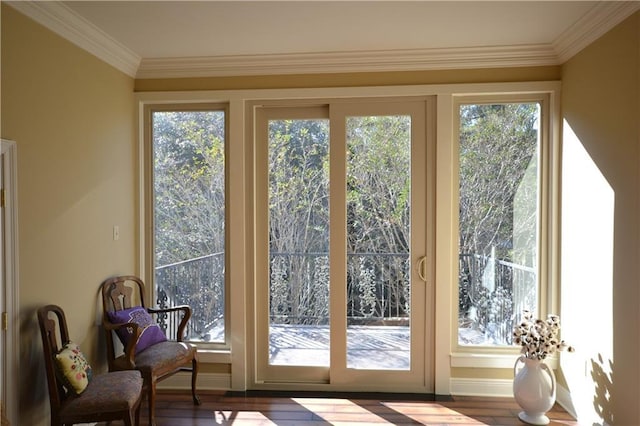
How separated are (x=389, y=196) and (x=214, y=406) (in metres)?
2.11

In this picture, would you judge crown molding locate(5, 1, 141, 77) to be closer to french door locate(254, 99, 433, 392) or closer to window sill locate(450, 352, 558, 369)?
french door locate(254, 99, 433, 392)

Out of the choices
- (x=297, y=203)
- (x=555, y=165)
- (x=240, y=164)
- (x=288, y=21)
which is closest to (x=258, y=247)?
(x=297, y=203)

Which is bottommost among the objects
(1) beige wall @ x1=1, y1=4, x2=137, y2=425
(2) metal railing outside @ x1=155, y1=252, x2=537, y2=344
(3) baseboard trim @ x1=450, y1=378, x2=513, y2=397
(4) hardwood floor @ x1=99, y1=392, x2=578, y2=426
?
(4) hardwood floor @ x1=99, y1=392, x2=578, y2=426

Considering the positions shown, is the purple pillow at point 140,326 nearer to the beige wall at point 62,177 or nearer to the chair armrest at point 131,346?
the chair armrest at point 131,346

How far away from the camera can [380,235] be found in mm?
3203

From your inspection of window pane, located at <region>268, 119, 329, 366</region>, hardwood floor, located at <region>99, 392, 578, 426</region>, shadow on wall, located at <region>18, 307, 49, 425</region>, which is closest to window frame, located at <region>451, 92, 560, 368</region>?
hardwood floor, located at <region>99, 392, 578, 426</region>

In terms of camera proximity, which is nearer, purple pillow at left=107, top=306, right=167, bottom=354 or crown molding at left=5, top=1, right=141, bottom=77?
crown molding at left=5, top=1, right=141, bottom=77

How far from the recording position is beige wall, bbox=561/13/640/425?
7.22 feet

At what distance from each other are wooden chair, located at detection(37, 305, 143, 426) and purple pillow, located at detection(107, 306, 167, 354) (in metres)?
0.43

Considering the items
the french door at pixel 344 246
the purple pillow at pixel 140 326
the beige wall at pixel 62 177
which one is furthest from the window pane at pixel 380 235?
the beige wall at pixel 62 177

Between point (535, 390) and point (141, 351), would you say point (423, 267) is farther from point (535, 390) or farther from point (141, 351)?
point (141, 351)

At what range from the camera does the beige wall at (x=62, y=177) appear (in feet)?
6.98

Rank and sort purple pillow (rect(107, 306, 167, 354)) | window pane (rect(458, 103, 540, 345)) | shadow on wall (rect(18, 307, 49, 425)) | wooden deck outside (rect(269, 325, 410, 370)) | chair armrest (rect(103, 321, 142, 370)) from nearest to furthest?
shadow on wall (rect(18, 307, 49, 425)) < chair armrest (rect(103, 321, 142, 370)) < purple pillow (rect(107, 306, 167, 354)) < window pane (rect(458, 103, 540, 345)) < wooden deck outside (rect(269, 325, 410, 370))

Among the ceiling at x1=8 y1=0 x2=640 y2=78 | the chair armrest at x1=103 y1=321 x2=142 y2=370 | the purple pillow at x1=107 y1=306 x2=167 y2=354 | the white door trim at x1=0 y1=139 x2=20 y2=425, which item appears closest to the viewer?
the white door trim at x1=0 y1=139 x2=20 y2=425
